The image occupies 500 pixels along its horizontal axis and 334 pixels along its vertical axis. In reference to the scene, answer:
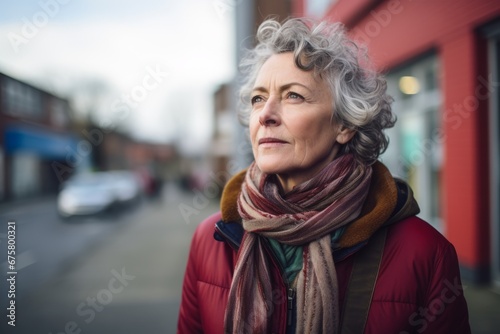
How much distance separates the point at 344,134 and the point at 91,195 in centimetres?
1567

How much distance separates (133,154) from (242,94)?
6657 cm

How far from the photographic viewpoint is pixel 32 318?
486 centimetres

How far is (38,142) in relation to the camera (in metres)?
28.2

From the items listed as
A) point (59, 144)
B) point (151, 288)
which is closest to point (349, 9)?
point (151, 288)

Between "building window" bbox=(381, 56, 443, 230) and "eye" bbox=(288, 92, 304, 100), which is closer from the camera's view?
"eye" bbox=(288, 92, 304, 100)

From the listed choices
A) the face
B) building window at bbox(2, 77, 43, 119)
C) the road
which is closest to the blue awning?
building window at bbox(2, 77, 43, 119)

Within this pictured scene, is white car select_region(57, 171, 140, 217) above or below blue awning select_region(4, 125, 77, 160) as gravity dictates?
below

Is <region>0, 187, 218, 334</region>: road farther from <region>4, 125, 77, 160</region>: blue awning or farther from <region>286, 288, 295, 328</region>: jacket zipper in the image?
<region>4, 125, 77, 160</region>: blue awning

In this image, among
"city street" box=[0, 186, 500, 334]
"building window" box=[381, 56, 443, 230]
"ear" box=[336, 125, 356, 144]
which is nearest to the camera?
"ear" box=[336, 125, 356, 144]

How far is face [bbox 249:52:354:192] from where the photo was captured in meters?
1.63

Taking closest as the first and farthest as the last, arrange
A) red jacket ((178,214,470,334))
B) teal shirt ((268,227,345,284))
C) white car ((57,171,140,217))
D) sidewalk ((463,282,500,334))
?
red jacket ((178,214,470,334))
teal shirt ((268,227,345,284))
sidewalk ((463,282,500,334))
white car ((57,171,140,217))

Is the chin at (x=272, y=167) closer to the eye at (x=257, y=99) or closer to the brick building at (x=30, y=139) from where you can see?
the eye at (x=257, y=99)

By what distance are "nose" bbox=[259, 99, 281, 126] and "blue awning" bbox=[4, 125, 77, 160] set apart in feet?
82.9

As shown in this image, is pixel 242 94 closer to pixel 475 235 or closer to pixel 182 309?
pixel 182 309
